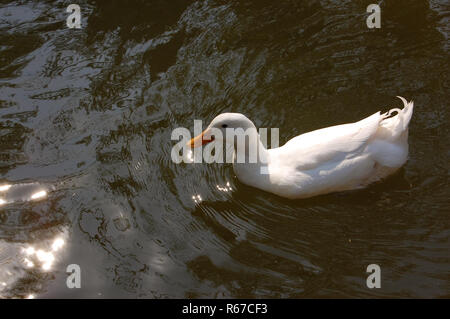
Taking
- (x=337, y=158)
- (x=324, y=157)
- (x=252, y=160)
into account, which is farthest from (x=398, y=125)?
(x=252, y=160)

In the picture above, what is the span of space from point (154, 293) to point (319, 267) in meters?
1.20

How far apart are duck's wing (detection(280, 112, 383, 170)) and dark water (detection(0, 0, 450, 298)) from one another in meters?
0.36

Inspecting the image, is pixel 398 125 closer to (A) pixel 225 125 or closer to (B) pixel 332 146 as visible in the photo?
(B) pixel 332 146

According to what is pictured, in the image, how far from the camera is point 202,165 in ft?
16.6

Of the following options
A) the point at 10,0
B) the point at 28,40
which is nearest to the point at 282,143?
the point at 28,40

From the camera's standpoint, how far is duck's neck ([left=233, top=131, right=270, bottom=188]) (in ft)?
15.3

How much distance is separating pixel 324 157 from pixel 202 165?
1.14 meters

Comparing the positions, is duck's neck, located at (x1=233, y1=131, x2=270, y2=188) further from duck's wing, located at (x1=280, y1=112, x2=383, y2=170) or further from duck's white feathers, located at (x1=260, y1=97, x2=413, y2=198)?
duck's wing, located at (x1=280, y1=112, x2=383, y2=170)

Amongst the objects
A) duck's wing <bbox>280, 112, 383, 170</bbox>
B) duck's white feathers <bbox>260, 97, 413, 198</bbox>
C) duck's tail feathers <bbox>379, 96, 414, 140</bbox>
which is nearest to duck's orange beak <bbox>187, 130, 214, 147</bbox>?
duck's white feathers <bbox>260, 97, 413, 198</bbox>

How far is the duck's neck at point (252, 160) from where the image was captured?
15.3ft

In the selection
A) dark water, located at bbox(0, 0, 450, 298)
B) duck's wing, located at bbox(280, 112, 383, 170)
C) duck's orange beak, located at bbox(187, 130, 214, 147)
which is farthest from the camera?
duck's orange beak, located at bbox(187, 130, 214, 147)

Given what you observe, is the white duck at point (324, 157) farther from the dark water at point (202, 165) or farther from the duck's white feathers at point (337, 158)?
the dark water at point (202, 165)

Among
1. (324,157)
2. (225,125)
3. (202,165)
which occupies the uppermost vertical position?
(225,125)
